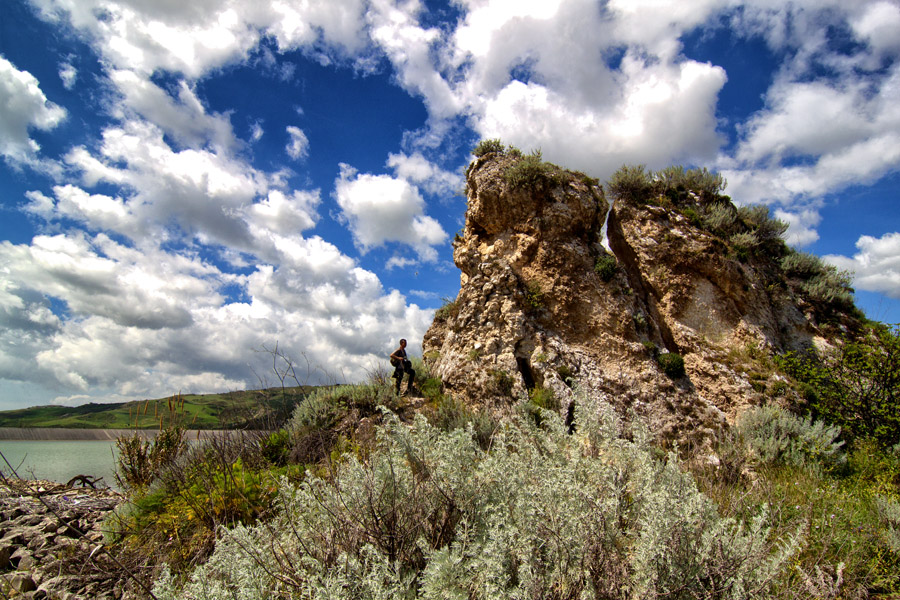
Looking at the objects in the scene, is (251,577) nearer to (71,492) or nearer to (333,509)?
(333,509)

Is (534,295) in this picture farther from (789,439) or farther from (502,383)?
(789,439)

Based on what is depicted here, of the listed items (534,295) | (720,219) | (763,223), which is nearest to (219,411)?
(534,295)

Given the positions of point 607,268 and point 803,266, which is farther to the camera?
point 803,266

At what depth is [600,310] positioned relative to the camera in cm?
1068

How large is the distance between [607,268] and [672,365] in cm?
307

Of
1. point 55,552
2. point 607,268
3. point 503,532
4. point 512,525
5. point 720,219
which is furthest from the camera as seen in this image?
point 720,219

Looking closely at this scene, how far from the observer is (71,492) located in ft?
26.0

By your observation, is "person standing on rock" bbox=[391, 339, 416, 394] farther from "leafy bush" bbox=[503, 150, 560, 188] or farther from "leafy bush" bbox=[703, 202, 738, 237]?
"leafy bush" bbox=[703, 202, 738, 237]

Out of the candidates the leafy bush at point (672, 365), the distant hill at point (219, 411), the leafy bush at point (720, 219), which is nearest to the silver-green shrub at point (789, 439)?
the leafy bush at point (672, 365)

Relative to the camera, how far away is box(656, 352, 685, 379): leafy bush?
400 inches

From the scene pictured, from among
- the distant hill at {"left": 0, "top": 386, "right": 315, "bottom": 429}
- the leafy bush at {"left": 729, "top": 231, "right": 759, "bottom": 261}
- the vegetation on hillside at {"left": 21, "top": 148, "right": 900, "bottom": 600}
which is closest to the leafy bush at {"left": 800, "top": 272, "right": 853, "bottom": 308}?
the leafy bush at {"left": 729, "top": 231, "right": 759, "bottom": 261}

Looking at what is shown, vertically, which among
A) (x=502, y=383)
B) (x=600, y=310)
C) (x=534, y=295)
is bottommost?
(x=502, y=383)

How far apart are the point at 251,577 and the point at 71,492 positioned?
858 centimetres

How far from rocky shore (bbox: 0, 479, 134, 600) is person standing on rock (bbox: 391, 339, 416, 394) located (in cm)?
589
